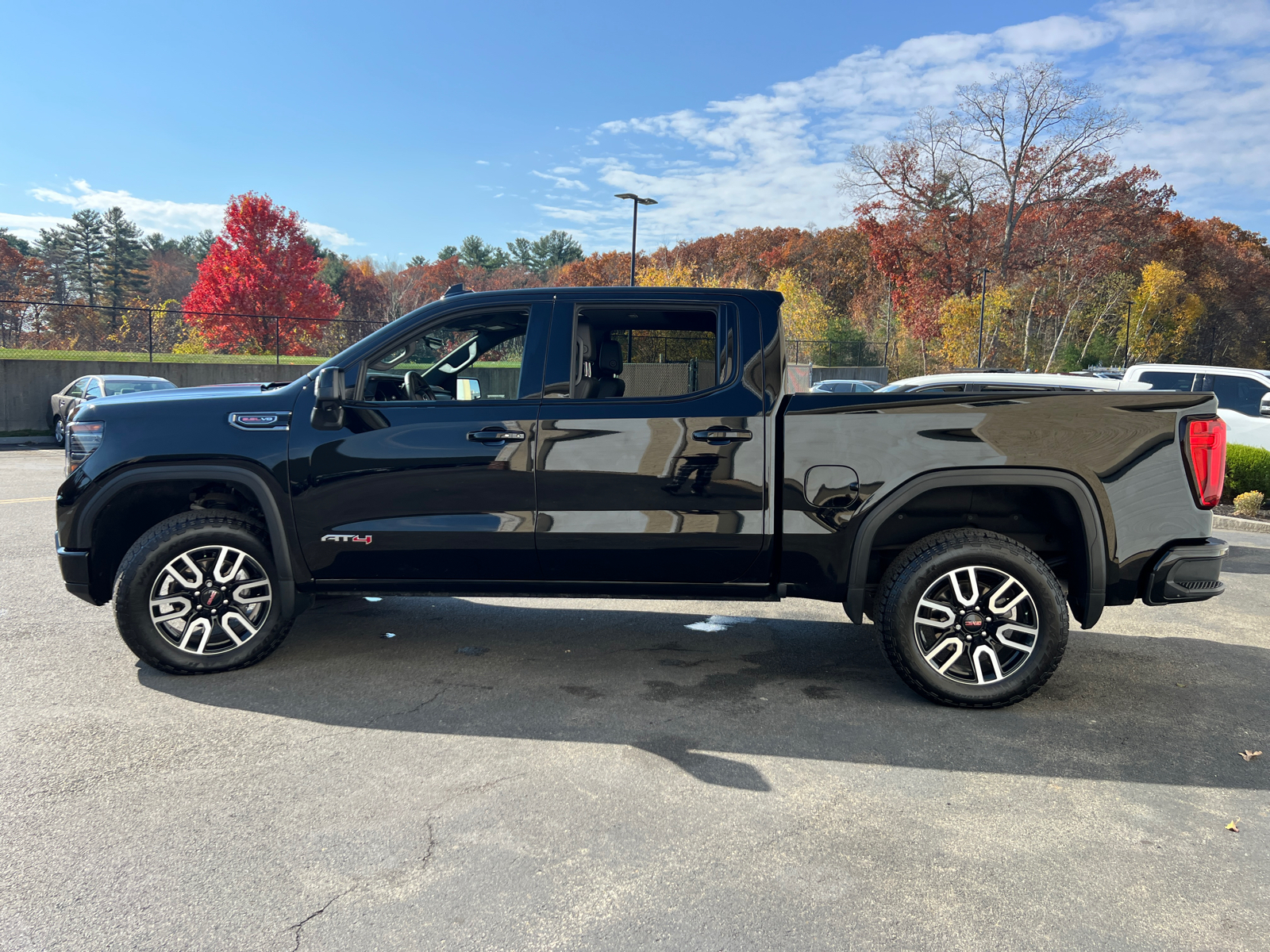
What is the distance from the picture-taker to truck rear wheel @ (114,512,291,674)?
4387 millimetres

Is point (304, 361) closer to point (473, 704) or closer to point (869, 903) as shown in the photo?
point (473, 704)

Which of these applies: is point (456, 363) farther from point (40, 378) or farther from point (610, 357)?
point (40, 378)

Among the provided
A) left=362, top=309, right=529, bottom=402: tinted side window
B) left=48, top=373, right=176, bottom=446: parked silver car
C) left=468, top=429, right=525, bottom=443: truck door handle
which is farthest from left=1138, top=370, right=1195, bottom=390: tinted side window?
left=48, top=373, right=176, bottom=446: parked silver car

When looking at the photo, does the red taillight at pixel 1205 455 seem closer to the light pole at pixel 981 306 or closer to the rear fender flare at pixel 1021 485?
the rear fender flare at pixel 1021 485

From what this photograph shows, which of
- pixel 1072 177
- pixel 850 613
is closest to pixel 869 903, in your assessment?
pixel 850 613

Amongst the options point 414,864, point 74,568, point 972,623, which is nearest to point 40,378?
point 74,568

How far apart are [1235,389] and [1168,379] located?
0.96 m

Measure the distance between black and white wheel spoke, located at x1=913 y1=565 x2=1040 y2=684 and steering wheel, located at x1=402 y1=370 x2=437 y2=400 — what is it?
9.45 feet

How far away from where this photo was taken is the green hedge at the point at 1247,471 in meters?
11.8

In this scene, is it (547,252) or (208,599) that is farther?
(547,252)

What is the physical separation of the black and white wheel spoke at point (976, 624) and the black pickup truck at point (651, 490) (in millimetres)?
12

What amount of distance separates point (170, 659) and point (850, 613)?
3.56m

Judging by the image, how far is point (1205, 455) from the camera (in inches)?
160

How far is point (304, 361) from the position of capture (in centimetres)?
2512
